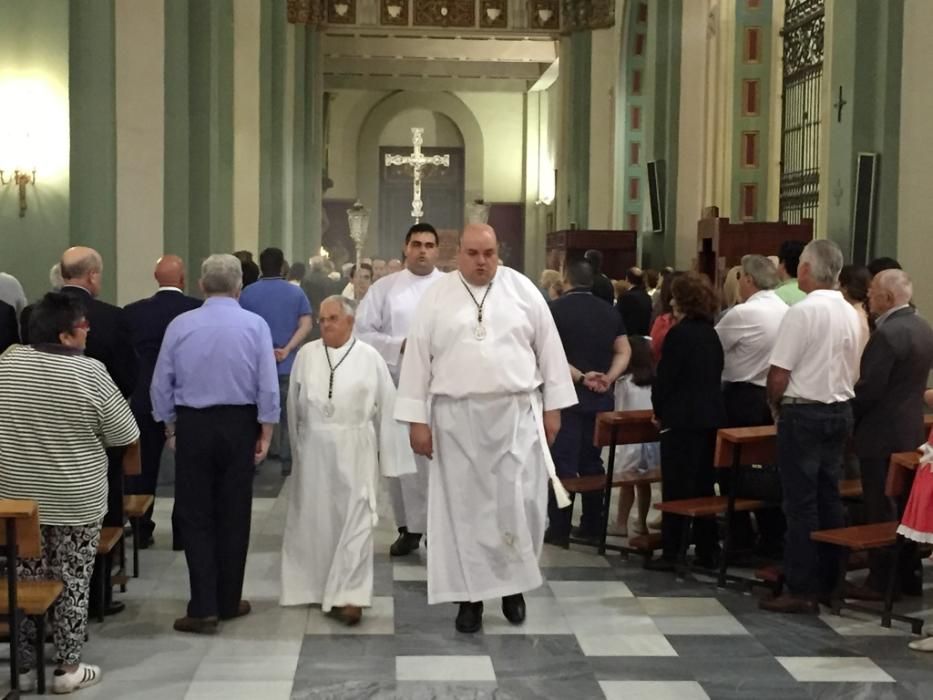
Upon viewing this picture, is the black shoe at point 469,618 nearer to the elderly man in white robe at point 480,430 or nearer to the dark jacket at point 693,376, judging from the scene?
the elderly man in white robe at point 480,430

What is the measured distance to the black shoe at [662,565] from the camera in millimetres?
8500

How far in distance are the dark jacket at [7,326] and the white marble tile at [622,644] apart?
3.20 meters

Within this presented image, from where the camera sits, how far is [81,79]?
34.4 ft

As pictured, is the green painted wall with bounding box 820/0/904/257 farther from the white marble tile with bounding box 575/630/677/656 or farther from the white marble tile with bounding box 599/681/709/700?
the white marble tile with bounding box 599/681/709/700

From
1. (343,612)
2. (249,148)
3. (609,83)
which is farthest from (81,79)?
(609,83)

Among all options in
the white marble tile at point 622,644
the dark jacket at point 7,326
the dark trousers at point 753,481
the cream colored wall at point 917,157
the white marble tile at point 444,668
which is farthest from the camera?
the cream colored wall at point 917,157

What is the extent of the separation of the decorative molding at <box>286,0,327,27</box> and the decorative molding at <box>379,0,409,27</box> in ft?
3.93

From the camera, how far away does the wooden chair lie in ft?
18.1

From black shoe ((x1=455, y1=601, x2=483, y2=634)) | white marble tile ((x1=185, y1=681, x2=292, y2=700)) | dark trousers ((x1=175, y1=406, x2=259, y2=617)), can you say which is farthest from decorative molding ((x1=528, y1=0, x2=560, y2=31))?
white marble tile ((x1=185, y1=681, x2=292, y2=700))

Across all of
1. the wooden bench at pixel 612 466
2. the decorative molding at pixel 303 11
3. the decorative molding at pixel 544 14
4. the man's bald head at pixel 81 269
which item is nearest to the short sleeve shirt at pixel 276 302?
the wooden bench at pixel 612 466

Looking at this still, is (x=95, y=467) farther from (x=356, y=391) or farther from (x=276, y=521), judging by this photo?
(x=276, y=521)

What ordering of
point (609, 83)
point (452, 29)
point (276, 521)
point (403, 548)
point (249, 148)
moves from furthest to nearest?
point (452, 29) → point (609, 83) → point (249, 148) → point (276, 521) → point (403, 548)

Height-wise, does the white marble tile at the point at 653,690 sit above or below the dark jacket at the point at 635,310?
below

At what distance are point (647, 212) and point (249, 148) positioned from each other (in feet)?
17.9
